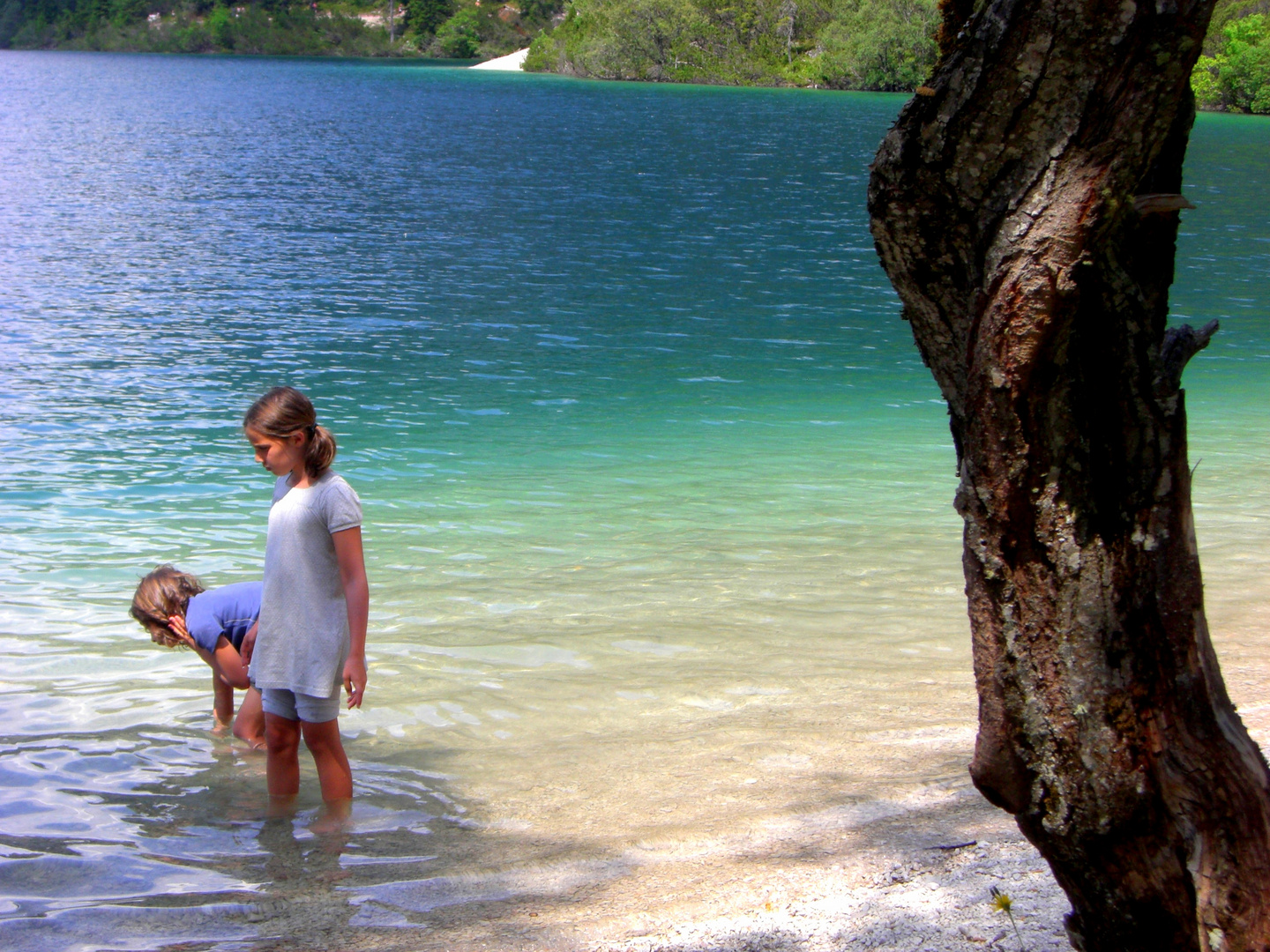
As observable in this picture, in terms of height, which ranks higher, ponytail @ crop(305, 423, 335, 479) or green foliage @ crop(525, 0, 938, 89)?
green foliage @ crop(525, 0, 938, 89)

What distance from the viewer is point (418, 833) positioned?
14.4 feet

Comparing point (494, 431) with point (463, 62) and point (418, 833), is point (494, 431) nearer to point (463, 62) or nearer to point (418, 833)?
point (418, 833)

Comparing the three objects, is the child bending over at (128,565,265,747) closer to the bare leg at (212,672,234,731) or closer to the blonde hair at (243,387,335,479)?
the bare leg at (212,672,234,731)

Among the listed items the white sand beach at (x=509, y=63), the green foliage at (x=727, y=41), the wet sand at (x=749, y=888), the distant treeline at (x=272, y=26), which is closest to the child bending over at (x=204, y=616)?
the wet sand at (x=749, y=888)

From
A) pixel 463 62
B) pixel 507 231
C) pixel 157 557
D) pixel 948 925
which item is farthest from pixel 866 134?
pixel 463 62

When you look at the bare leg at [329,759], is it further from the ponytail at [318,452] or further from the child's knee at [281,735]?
the ponytail at [318,452]

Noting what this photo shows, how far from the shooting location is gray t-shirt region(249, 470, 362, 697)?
13.1ft

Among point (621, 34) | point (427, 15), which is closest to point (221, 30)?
point (427, 15)

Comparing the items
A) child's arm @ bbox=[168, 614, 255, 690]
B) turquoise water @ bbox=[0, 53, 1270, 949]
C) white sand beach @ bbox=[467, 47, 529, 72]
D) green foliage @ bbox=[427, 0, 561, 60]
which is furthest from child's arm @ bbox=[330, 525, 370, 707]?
green foliage @ bbox=[427, 0, 561, 60]

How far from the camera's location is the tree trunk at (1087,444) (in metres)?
2.24

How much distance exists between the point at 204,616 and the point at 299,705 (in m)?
0.81

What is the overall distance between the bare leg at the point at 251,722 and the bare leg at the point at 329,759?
2.25 feet

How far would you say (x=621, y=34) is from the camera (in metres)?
98.5

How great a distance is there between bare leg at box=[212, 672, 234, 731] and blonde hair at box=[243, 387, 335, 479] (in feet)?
5.14
